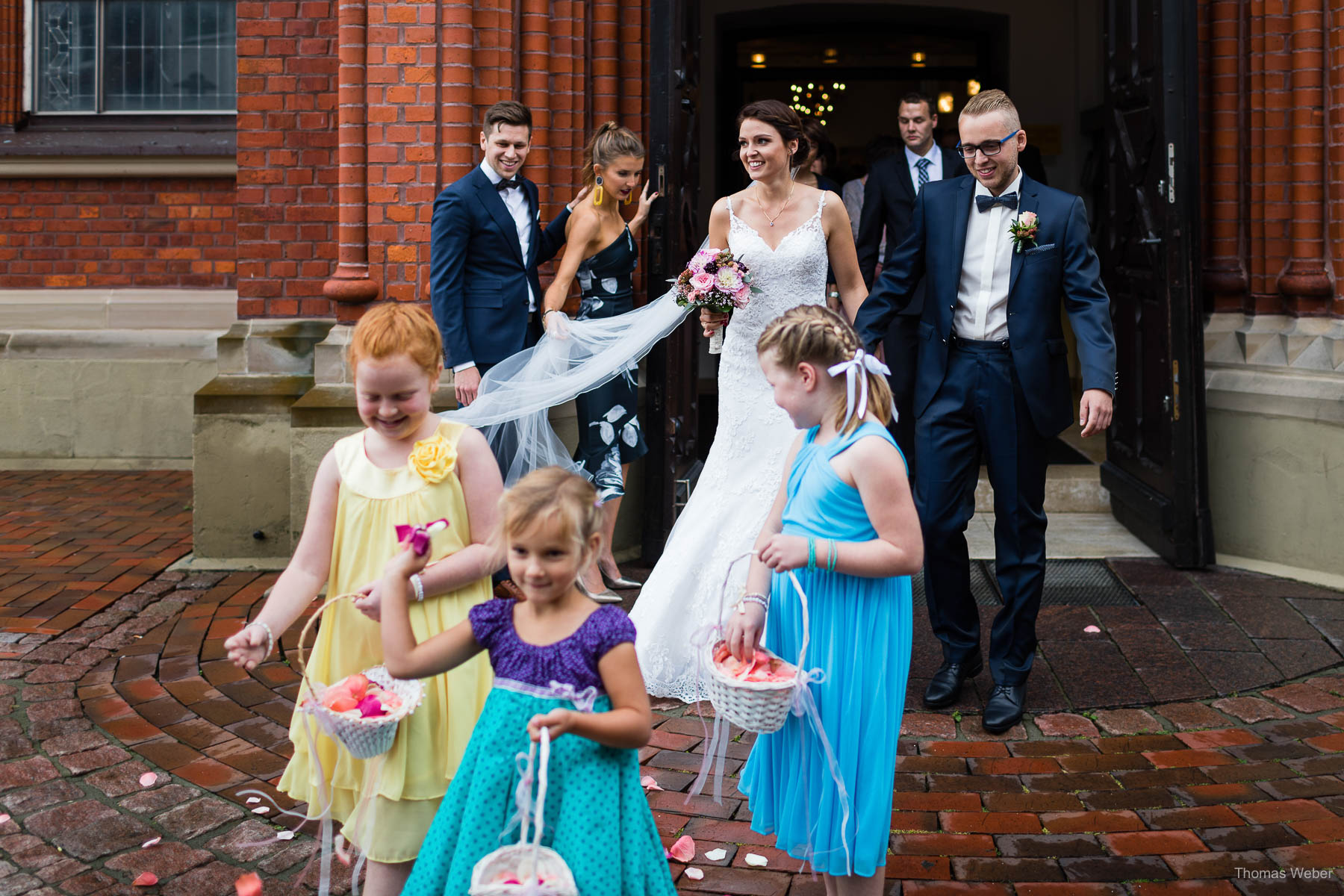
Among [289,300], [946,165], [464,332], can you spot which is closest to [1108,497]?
[946,165]

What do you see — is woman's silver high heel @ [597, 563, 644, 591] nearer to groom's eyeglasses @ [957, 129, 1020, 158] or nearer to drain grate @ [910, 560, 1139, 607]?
drain grate @ [910, 560, 1139, 607]

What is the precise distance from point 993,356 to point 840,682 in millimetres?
1944

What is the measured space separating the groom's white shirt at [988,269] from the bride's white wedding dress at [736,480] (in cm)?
66

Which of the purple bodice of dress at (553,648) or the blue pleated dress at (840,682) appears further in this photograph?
the blue pleated dress at (840,682)

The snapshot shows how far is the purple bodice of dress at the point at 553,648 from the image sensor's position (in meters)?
2.58

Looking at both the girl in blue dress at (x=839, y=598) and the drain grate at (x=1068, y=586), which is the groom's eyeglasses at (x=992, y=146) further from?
the drain grate at (x=1068, y=586)

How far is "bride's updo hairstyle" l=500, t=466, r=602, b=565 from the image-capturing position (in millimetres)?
2504

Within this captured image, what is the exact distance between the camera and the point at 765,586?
3119mm

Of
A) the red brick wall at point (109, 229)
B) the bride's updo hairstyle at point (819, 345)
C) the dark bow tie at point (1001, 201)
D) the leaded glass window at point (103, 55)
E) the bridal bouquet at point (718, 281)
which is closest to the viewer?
the bride's updo hairstyle at point (819, 345)

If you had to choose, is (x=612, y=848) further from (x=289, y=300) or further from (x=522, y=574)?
(x=289, y=300)

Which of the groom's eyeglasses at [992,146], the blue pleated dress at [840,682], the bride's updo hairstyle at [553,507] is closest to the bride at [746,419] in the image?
the groom's eyeglasses at [992,146]

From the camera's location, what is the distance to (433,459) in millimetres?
3000

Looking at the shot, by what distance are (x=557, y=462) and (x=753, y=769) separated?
278cm

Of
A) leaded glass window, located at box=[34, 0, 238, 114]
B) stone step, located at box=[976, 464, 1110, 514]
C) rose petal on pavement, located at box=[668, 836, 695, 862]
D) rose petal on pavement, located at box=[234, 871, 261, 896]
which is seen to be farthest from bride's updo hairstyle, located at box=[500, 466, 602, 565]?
leaded glass window, located at box=[34, 0, 238, 114]
